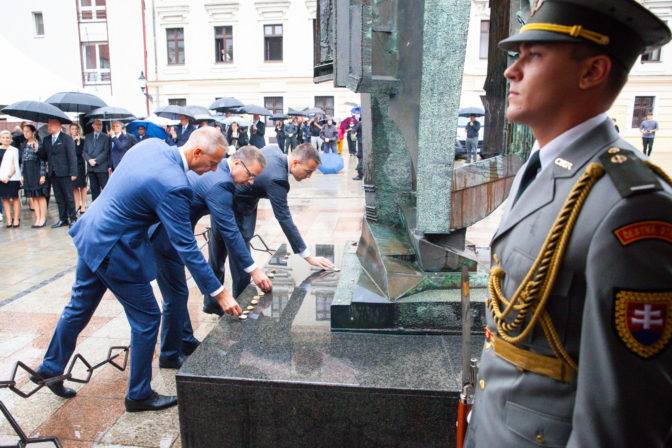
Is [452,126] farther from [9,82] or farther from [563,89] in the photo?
[9,82]

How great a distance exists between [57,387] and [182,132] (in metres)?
10.3

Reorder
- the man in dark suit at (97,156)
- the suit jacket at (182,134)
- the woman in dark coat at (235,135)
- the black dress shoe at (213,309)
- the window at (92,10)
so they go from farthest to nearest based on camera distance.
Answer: the window at (92,10)
the woman in dark coat at (235,135)
the suit jacket at (182,134)
the man in dark suit at (97,156)
the black dress shoe at (213,309)

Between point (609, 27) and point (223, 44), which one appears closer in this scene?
point (609, 27)

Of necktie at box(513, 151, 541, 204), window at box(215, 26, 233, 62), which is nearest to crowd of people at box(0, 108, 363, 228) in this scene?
necktie at box(513, 151, 541, 204)

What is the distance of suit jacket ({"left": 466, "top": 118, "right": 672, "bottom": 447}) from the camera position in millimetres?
1006

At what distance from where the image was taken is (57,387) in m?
3.32

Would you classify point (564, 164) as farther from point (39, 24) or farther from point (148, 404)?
point (39, 24)

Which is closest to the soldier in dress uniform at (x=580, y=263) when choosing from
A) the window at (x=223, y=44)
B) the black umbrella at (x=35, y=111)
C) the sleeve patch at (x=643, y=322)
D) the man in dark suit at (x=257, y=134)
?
the sleeve patch at (x=643, y=322)

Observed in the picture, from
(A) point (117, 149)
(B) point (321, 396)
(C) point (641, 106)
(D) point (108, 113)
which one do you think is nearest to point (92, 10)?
(D) point (108, 113)

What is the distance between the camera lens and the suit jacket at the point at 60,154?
352 inches

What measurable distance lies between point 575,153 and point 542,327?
43 cm

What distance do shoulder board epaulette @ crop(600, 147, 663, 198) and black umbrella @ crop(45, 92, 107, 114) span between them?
11.0 m

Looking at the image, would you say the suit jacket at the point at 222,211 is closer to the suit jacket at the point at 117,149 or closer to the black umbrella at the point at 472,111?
the suit jacket at the point at 117,149

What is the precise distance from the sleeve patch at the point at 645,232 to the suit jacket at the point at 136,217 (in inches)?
98.2
